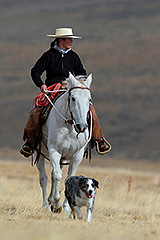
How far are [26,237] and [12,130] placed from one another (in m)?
56.0

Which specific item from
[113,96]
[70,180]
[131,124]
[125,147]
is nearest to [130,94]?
[113,96]

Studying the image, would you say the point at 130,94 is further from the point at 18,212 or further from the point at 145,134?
the point at 18,212

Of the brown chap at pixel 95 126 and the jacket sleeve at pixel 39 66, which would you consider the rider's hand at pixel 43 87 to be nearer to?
the jacket sleeve at pixel 39 66

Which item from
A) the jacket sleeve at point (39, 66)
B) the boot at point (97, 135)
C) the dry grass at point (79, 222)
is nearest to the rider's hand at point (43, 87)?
the jacket sleeve at point (39, 66)

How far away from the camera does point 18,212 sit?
11.0 m

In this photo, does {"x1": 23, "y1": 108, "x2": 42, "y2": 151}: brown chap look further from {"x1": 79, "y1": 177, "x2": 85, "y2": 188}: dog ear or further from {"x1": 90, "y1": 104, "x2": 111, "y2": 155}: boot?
{"x1": 79, "y1": 177, "x2": 85, "y2": 188}: dog ear

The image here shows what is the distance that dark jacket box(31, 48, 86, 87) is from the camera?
1238cm

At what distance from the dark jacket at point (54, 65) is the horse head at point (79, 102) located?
60.9 inches

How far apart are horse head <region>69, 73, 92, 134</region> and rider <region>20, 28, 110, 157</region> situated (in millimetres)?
1326

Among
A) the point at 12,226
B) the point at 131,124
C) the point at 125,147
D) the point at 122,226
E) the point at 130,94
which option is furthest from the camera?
the point at 130,94

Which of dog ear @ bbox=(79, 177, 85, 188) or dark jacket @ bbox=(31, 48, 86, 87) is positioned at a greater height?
dark jacket @ bbox=(31, 48, 86, 87)

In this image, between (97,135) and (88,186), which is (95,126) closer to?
(97,135)

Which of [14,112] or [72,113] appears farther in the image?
[14,112]

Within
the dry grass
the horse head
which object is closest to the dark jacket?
the horse head
